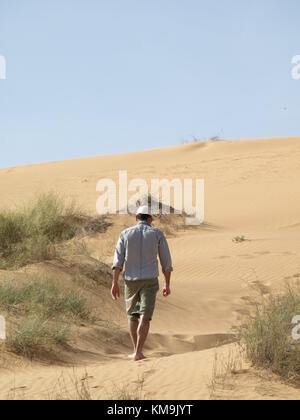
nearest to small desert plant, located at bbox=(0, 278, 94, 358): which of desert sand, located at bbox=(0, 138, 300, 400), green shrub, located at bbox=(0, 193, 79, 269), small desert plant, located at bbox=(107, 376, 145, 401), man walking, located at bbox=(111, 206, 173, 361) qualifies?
desert sand, located at bbox=(0, 138, 300, 400)

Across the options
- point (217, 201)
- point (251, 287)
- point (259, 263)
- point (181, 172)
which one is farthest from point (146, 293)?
point (181, 172)

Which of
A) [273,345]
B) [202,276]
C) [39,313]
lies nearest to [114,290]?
[39,313]

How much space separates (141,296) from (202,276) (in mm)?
7377

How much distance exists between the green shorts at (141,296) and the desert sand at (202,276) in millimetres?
559

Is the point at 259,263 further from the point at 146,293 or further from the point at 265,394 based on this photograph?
the point at 265,394

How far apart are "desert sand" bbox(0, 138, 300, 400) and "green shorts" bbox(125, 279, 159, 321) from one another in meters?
0.56

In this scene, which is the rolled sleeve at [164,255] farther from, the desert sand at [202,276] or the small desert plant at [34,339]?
the small desert plant at [34,339]

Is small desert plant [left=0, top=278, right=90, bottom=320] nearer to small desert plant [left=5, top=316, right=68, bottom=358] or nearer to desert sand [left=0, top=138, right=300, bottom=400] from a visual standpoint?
desert sand [left=0, top=138, right=300, bottom=400]

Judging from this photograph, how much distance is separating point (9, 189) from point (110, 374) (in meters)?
28.2

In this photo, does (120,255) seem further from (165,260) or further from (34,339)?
(34,339)

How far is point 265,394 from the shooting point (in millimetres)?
5691

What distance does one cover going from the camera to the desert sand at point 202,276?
6.11 m

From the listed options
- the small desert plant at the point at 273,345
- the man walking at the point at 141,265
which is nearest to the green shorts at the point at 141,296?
the man walking at the point at 141,265

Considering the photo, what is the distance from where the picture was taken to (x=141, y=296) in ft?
24.1
